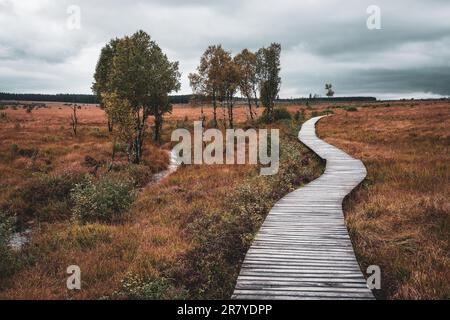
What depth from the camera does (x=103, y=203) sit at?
16.2 m

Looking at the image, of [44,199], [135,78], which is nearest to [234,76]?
[135,78]

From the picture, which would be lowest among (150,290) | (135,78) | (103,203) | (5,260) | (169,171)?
(169,171)

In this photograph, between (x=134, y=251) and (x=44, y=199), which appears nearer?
(x=134, y=251)

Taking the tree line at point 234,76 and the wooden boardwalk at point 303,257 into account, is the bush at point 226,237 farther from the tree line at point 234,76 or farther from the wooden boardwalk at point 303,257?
the tree line at point 234,76

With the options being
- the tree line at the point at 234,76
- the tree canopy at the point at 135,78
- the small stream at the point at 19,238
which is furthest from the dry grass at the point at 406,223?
the tree line at the point at 234,76

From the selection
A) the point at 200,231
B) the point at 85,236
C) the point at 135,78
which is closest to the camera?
the point at 200,231

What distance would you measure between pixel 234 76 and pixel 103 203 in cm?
3858

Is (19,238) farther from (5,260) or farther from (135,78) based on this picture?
(135,78)

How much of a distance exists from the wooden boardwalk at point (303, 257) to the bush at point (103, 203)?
683 centimetres

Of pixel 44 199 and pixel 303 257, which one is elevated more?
pixel 303 257

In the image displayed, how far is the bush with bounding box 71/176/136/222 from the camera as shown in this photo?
15.7 meters
